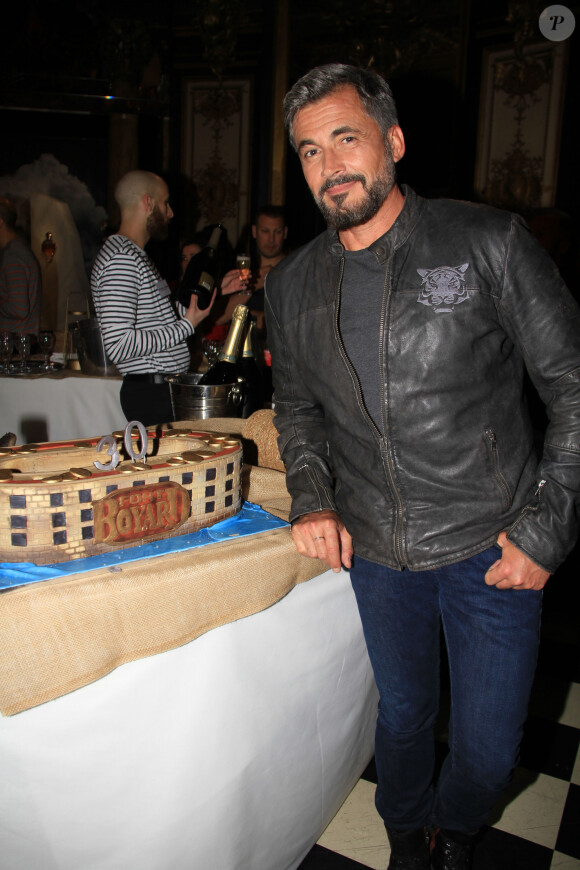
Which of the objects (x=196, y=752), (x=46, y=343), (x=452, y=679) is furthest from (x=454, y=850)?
(x=46, y=343)

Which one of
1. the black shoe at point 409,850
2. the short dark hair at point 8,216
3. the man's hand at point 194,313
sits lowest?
the black shoe at point 409,850

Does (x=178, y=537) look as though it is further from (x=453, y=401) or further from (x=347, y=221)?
(x=347, y=221)

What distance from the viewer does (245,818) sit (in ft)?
3.93

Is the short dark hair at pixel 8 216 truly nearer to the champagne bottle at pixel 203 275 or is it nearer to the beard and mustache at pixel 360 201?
the champagne bottle at pixel 203 275

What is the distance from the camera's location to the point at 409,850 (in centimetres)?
140

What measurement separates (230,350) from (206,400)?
267mm

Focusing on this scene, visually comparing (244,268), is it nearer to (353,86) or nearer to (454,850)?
(353,86)

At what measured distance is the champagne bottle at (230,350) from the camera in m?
2.03

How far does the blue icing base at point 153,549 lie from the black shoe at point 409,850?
709 millimetres

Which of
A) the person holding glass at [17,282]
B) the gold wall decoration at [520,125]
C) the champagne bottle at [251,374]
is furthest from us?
the gold wall decoration at [520,125]

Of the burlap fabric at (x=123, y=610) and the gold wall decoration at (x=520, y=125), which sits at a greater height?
→ the gold wall decoration at (x=520, y=125)

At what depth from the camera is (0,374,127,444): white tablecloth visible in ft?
10.4

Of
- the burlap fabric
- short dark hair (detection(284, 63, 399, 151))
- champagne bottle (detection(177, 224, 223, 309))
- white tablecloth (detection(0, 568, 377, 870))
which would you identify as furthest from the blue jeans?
champagne bottle (detection(177, 224, 223, 309))

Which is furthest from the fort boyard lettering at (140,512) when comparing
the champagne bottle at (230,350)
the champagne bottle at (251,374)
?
the champagne bottle at (251,374)
